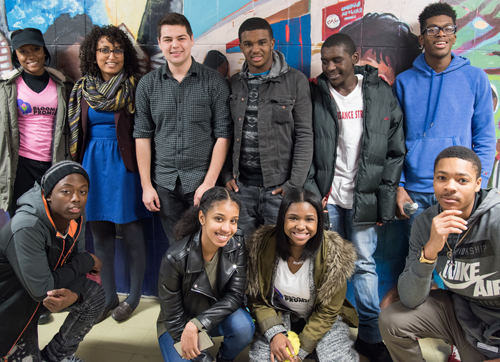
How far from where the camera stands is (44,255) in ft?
5.82

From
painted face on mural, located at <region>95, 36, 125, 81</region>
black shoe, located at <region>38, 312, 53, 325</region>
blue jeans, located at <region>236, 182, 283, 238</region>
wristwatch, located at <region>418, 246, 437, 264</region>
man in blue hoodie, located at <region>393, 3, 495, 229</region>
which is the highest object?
painted face on mural, located at <region>95, 36, 125, 81</region>

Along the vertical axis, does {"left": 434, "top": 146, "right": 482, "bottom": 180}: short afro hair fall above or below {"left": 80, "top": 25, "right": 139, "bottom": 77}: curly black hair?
below

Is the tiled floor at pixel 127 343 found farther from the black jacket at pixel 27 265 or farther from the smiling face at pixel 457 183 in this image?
the smiling face at pixel 457 183

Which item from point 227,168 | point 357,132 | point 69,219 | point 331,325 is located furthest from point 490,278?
point 69,219

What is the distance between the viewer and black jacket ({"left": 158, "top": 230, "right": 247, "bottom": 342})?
1896 millimetres

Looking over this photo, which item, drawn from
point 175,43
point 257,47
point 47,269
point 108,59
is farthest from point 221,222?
point 108,59

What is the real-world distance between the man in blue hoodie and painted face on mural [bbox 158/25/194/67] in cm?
140

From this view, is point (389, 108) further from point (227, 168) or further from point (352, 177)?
point (227, 168)

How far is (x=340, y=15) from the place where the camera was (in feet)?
8.23

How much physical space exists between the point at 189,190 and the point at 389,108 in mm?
1282

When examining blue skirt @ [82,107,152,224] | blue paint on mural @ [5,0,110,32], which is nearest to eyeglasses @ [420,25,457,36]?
blue skirt @ [82,107,152,224]

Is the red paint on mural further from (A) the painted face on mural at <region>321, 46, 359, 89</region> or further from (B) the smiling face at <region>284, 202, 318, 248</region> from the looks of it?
(B) the smiling face at <region>284, 202, 318, 248</region>

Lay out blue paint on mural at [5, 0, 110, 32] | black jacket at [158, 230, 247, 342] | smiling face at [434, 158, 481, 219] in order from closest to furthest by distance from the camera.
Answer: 1. smiling face at [434, 158, 481, 219]
2. black jacket at [158, 230, 247, 342]
3. blue paint on mural at [5, 0, 110, 32]

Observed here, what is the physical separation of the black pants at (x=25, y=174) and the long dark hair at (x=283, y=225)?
67.7 inches
